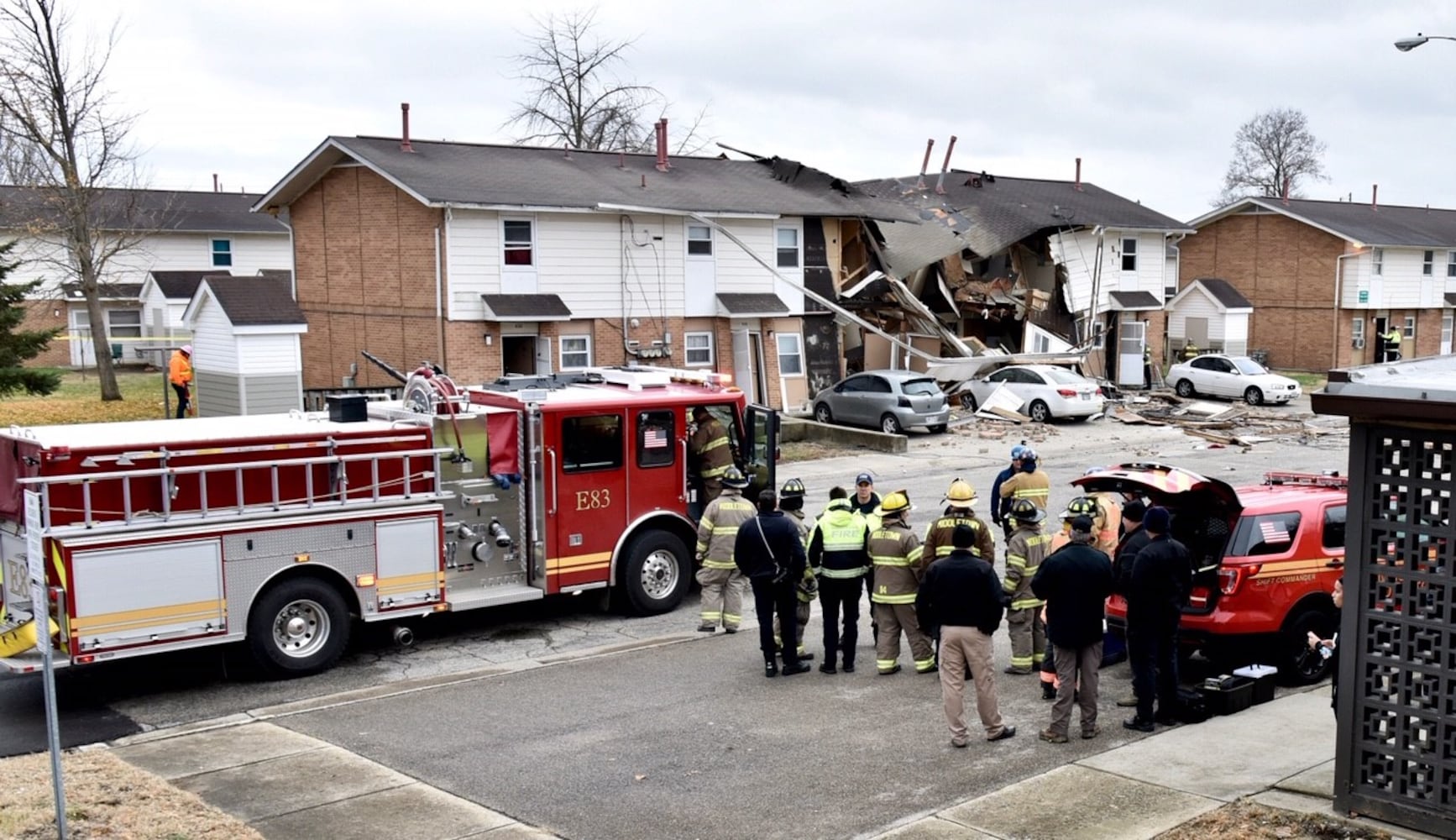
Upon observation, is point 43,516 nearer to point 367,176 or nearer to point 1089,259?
point 367,176

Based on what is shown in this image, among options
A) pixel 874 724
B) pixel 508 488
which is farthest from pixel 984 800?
pixel 508 488

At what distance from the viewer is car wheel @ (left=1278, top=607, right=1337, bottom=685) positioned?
10.2 metres

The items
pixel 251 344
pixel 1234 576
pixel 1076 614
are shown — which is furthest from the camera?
pixel 251 344

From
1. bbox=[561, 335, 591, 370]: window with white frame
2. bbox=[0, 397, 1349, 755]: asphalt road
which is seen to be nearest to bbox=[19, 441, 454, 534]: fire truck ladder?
bbox=[0, 397, 1349, 755]: asphalt road

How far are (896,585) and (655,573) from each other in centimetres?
374

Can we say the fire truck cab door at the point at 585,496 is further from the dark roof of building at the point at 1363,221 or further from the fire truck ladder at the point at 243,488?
the dark roof of building at the point at 1363,221

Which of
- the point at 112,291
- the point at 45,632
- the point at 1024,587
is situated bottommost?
the point at 1024,587

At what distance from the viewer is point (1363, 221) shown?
53.2 m

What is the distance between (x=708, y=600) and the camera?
12.7m

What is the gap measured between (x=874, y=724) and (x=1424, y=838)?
3.83 meters

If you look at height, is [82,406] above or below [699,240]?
below

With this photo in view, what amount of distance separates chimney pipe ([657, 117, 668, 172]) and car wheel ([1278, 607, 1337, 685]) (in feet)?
87.4

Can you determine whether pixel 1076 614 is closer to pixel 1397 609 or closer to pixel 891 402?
pixel 1397 609

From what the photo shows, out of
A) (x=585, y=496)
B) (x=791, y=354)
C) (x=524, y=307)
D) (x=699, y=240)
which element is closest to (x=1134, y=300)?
(x=791, y=354)
